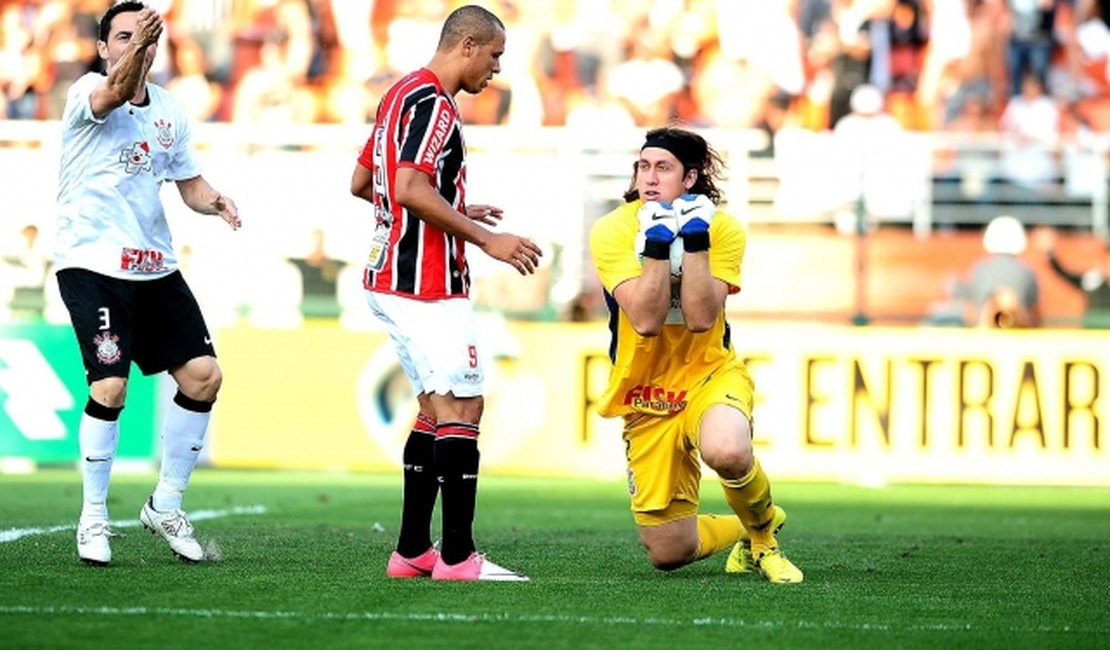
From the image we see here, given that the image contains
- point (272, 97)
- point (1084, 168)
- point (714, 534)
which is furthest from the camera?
point (272, 97)

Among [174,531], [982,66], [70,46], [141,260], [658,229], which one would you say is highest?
[70,46]

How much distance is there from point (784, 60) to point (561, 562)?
499 inches

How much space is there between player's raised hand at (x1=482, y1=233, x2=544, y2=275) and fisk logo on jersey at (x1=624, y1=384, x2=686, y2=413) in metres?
0.94

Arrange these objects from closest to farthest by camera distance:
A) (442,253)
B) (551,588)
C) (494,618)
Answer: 1. (494,618)
2. (551,588)
3. (442,253)

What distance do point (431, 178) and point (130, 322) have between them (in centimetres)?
156

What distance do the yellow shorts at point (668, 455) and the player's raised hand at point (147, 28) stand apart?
2.52m

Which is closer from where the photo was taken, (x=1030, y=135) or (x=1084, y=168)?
(x=1084, y=168)

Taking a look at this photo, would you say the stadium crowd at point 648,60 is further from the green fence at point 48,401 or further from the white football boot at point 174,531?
the white football boot at point 174,531

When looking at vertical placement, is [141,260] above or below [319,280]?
above

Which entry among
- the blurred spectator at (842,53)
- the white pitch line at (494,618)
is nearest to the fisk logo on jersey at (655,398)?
the white pitch line at (494,618)

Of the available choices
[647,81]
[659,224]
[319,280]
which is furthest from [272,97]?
[659,224]

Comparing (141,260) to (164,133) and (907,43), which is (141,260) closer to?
(164,133)

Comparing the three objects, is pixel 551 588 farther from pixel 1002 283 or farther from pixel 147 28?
pixel 1002 283

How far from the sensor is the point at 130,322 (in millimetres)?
8594
